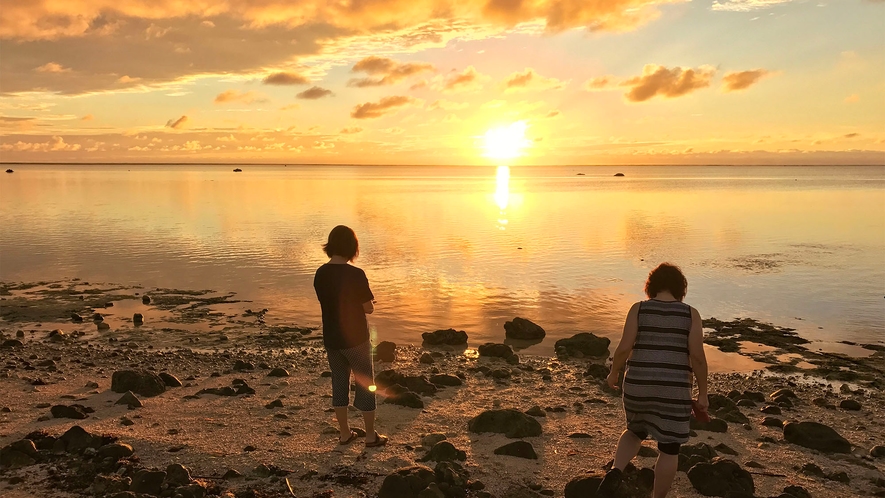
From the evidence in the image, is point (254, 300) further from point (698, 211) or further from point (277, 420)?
point (698, 211)

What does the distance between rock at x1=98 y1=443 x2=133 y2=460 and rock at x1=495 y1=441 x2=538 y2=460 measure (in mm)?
4694

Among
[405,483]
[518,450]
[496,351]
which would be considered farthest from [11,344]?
[518,450]

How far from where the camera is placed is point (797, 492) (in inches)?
283

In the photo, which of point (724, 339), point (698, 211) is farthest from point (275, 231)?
point (698, 211)

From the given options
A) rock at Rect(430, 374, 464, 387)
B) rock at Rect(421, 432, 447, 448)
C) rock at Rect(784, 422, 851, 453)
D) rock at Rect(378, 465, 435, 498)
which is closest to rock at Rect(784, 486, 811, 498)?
rock at Rect(784, 422, 851, 453)

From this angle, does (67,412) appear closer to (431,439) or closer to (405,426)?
(405,426)

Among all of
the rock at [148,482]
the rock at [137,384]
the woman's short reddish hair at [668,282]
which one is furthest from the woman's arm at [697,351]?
the rock at [137,384]

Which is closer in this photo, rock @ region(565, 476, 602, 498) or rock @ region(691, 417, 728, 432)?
rock @ region(565, 476, 602, 498)

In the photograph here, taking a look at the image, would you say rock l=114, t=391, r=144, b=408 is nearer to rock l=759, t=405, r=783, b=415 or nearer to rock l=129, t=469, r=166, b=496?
rock l=129, t=469, r=166, b=496

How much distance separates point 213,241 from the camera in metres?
39.4

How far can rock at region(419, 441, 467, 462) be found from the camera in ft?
26.6

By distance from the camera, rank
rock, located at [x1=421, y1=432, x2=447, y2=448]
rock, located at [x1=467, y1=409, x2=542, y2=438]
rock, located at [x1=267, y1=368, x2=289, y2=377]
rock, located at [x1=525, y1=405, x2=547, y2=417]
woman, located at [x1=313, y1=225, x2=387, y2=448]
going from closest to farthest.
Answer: woman, located at [x1=313, y1=225, x2=387, y2=448] < rock, located at [x1=421, y1=432, x2=447, y2=448] < rock, located at [x1=467, y1=409, x2=542, y2=438] < rock, located at [x1=525, y1=405, x2=547, y2=417] < rock, located at [x1=267, y1=368, x2=289, y2=377]

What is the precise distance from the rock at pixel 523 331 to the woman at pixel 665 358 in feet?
38.2

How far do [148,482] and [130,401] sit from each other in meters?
3.86
